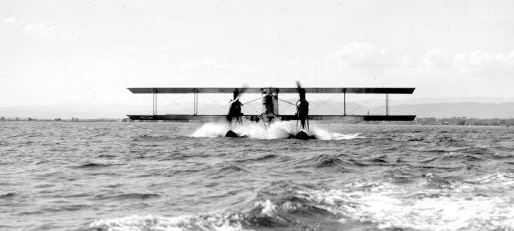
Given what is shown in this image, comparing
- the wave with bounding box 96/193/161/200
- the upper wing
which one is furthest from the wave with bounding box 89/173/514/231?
the upper wing

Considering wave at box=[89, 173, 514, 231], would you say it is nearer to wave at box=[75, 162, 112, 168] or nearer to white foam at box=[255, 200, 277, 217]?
white foam at box=[255, 200, 277, 217]

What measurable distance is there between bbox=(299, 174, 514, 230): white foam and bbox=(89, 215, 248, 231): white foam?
2.36 metres

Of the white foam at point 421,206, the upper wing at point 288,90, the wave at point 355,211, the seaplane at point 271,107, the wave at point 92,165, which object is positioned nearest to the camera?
the wave at point 355,211

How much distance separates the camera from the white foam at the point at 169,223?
9047 mm

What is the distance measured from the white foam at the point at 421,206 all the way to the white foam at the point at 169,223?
7.74ft

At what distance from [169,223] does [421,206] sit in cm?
553

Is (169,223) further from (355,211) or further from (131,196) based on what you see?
(355,211)

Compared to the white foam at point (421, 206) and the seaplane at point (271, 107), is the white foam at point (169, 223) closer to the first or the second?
the white foam at point (421, 206)

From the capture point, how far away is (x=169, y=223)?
30.8 ft

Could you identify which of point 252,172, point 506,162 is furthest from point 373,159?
point 252,172

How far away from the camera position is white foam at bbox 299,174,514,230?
10078 millimetres

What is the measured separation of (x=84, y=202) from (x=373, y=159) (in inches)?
524

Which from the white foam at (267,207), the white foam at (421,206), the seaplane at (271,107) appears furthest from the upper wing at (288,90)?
the white foam at (267,207)

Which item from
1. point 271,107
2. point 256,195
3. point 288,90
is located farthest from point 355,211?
point 288,90
